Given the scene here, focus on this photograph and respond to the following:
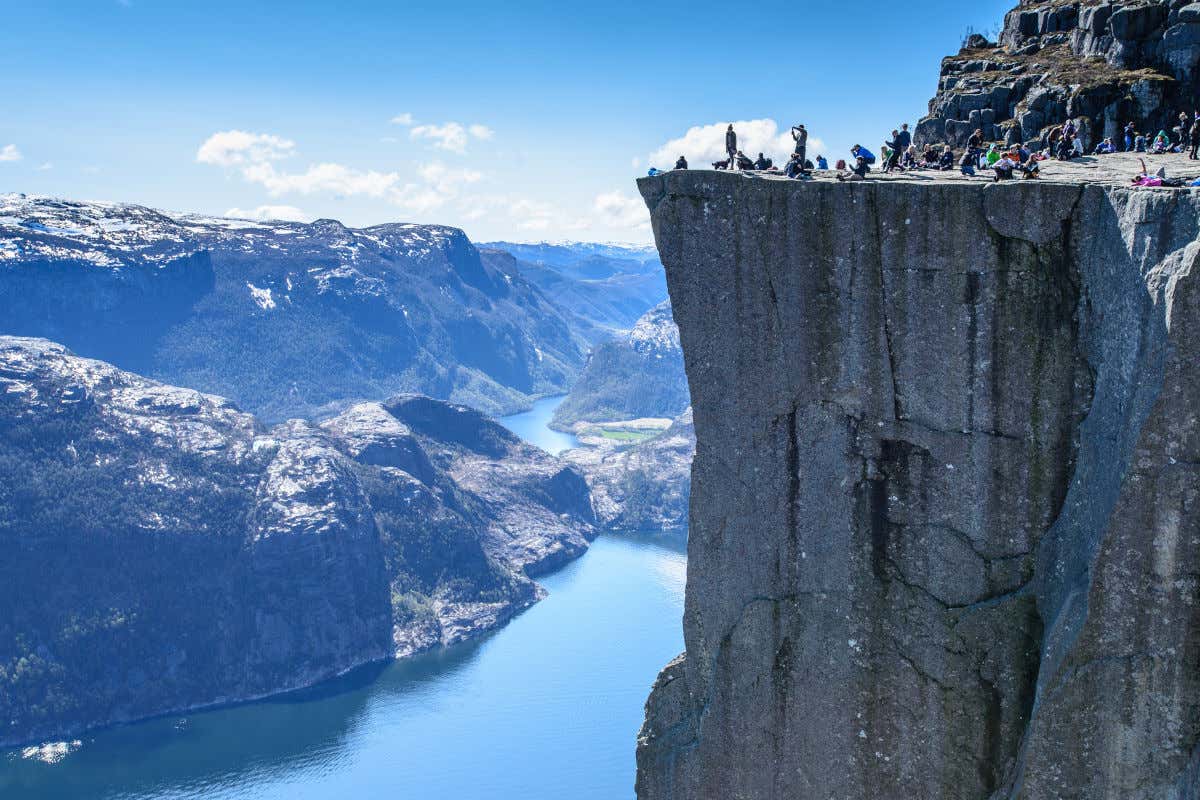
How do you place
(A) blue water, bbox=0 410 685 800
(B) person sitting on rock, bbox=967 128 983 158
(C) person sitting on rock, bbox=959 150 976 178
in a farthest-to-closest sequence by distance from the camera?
(A) blue water, bbox=0 410 685 800 < (B) person sitting on rock, bbox=967 128 983 158 < (C) person sitting on rock, bbox=959 150 976 178

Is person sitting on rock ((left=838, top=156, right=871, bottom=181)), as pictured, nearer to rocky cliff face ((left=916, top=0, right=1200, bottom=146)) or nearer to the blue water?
rocky cliff face ((left=916, top=0, right=1200, bottom=146))

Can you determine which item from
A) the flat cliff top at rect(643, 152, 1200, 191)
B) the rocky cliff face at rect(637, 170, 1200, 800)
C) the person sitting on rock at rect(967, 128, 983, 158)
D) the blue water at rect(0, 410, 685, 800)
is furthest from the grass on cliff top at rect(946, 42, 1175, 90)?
the blue water at rect(0, 410, 685, 800)

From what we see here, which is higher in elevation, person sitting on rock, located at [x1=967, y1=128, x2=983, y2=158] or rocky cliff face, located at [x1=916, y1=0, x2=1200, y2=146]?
rocky cliff face, located at [x1=916, y1=0, x2=1200, y2=146]

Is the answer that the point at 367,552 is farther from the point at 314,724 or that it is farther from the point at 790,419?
the point at 790,419

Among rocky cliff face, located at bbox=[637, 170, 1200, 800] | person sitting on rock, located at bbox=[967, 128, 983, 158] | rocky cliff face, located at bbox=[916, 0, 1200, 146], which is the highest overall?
rocky cliff face, located at bbox=[916, 0, 1200, 146]

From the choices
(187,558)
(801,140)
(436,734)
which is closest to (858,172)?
(801,140)

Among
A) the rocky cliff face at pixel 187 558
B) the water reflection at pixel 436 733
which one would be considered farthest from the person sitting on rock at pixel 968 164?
the rocky cliff face at pixel 187 558

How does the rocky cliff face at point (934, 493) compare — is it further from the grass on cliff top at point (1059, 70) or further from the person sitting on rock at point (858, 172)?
the grass on cliff top at point (1059, 70)
